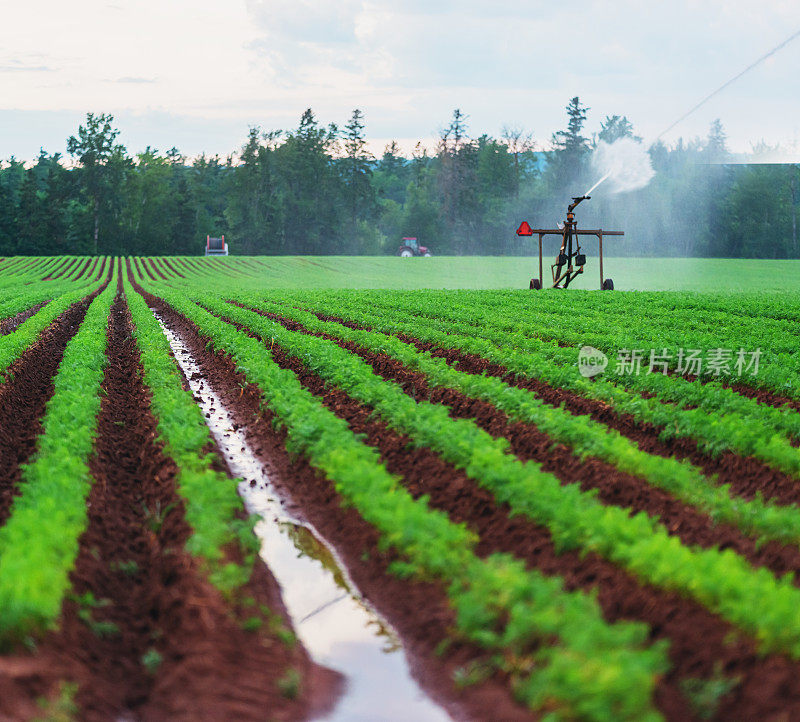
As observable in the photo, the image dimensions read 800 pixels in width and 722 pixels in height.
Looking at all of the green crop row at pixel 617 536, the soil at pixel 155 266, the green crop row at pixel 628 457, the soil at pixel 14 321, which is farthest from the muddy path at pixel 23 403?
the soil at pixel 155 266

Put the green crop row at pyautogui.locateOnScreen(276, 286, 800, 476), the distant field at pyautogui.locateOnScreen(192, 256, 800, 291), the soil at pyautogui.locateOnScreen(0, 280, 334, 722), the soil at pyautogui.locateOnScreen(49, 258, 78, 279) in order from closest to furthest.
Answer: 1. the soil at pyautogui.locateOnScreen(0, 280, 334, 722)
2. the green crop row at pyautogui.locateOnScreen(276, 286, 800, 476)
3. the distant field at pyautogui.locateOnScreen(192, 256, 800, 291)
4. the soil at pyautogui.locateOnScreen(49, 258, 78, 279)

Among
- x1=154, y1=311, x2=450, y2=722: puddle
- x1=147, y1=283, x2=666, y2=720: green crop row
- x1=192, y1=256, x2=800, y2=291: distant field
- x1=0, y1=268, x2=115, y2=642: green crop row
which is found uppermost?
x1=192, y1=256, x2=800, y2=291: distant field

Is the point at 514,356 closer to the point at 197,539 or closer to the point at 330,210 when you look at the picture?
the point at 197,539

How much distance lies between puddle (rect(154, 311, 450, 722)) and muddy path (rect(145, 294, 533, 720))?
8 cm

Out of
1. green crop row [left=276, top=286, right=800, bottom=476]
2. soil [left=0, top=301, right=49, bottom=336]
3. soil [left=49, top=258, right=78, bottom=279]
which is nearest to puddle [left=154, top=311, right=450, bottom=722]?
green crop row [left=276, top=286, right=800, bottom=476]

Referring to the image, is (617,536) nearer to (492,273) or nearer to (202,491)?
(202,491)

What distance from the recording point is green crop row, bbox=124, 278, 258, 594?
18.6 feet

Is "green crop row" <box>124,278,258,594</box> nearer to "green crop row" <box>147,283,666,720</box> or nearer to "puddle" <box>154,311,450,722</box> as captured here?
"puddle" <box>154,311,450,722</box>

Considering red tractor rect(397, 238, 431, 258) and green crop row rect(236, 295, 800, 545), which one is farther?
red tractor rect(397, 238, 431, 258)

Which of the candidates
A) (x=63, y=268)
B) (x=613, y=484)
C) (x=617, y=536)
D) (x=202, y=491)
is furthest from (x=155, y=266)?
(x=617, y=536)

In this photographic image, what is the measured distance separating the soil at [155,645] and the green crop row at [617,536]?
2.10m

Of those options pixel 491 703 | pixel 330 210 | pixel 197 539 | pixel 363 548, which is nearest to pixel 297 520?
pixel 363 548

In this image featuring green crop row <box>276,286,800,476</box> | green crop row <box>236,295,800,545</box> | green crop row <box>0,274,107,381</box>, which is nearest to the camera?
green crop row <box>236,295,800,545</box>

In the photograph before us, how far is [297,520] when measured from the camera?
7.32 meters
